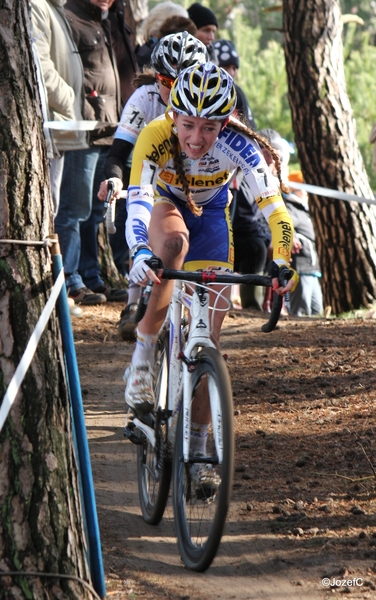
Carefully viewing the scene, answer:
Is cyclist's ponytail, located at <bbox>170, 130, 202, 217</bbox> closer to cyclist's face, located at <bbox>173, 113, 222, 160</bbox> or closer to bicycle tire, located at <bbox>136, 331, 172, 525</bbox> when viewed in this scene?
cyclist's face, located at <bbox>173, 113, 222, 160</bbox>

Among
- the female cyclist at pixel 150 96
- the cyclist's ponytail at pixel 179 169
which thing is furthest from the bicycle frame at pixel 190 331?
the female cyclist at pixel 150 96

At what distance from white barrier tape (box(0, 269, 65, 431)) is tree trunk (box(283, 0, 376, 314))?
6.50 meters

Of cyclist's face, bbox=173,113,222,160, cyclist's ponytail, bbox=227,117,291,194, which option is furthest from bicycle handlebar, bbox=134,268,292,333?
cyclist's ponytail, bbox=227,117,291,194

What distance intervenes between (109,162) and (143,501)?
94.0 inches

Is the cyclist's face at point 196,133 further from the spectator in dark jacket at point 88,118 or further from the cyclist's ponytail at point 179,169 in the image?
the spectator in dark jacket at point 88,118

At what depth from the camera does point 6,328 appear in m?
3.22

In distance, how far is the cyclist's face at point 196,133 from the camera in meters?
4.29

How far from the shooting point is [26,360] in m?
3.15

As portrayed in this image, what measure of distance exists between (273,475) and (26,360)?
7.52 feet

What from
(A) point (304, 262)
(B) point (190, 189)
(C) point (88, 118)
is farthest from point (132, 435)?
(A) point (304, 262)

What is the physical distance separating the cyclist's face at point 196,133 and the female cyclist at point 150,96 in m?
1.38

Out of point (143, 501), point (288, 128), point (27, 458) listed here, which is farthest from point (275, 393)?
point (288, 128)

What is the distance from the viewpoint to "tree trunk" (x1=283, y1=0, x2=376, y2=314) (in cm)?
942

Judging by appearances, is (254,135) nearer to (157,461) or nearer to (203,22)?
(157,461)
